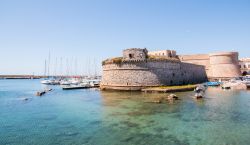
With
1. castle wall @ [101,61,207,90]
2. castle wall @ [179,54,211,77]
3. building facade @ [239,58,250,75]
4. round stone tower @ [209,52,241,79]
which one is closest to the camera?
castle wall @ [101,61,207,90]

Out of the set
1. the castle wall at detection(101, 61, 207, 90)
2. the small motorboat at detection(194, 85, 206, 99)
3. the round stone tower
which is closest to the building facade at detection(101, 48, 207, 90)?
the castle wall at detection(101, 61, 207, 90)

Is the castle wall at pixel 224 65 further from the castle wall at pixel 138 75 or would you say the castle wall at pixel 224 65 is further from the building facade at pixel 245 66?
the castle wall at pixel 138 75

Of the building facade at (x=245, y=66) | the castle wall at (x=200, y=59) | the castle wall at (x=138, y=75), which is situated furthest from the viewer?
the building facade at (x=245, y=66)

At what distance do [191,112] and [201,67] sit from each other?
33517 millimetres

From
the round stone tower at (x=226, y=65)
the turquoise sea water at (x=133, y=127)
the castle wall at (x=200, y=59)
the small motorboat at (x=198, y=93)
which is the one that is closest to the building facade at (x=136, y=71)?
the small motorboat at (x=198, y=93)

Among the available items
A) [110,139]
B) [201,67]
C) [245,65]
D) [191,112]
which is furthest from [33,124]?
[245,65]

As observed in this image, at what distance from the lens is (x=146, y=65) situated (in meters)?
29.9

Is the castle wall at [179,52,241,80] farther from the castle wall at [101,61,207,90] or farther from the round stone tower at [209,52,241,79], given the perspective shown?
the castle wall at [101,61,207,90]

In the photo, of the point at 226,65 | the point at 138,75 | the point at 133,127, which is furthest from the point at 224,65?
the point at 133,127

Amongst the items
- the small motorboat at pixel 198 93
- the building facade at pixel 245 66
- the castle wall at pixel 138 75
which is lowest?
the small motorboat at pixel 198 93

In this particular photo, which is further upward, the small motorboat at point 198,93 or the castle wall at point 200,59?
the castle wall at point 200,59

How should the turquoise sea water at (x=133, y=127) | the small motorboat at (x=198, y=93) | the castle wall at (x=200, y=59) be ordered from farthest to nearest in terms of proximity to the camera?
the castle wall at (x=200, y=59)
the small motorboat at (x=198, y=93)
the turquoise sea water at (x=133, y=127)

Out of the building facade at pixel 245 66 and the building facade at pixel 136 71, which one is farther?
the building facade at pixel 245 66

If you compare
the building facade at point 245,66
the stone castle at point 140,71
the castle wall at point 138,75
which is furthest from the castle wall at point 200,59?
the castle wall at point 138,75
